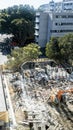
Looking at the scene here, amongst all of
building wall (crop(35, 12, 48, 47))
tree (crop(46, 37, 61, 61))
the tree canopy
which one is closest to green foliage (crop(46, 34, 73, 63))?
tree (crop(46, 37, 61, 61))

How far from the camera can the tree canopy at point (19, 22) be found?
221 ft

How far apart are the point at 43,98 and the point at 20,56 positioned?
47.5ft

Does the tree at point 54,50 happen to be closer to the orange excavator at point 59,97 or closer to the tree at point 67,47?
the tree at point 67,47

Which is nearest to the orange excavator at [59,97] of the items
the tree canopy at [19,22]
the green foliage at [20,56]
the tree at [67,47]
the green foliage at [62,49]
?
the tree at [67,47]

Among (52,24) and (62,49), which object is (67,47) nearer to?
(62,49)

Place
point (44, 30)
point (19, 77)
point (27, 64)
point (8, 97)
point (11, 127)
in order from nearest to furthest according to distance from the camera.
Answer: point (11, 127), point (8, 97), point (19, 77), point (27, 64), point (44, 30)

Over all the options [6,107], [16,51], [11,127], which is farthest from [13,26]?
[11,127]

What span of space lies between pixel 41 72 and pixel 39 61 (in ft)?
22.9

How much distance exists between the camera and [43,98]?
36875 millimetres

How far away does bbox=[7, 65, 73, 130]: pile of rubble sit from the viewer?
101 feet

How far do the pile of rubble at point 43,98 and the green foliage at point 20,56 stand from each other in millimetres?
3614

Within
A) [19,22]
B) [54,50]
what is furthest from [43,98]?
[19,22]

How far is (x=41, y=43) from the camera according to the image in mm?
66312

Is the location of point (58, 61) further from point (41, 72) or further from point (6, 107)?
point (6, 107)
